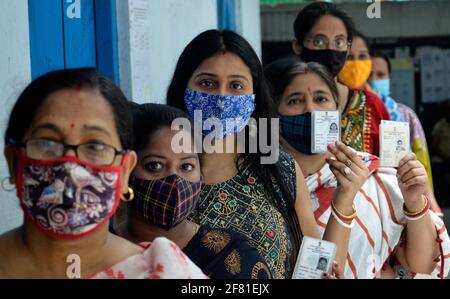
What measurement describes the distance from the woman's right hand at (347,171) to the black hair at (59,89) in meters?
1.11

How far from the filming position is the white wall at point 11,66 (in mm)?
3297

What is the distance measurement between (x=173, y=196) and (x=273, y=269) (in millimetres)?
506

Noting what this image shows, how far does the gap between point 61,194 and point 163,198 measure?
2.06 ft

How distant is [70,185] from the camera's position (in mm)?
2248

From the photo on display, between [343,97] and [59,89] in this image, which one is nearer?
[59,89]

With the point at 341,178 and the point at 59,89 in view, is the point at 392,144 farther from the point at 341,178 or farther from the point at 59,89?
the point at 59,89

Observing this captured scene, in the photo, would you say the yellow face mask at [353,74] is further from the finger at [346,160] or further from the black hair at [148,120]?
the black hair at [148,120]

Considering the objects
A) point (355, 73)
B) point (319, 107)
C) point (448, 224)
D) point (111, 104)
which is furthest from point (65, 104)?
point (448, 224)

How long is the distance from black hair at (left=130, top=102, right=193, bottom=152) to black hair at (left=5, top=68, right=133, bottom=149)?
0.42m

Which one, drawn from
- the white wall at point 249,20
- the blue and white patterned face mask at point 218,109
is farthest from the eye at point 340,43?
the white wall at point 249,20

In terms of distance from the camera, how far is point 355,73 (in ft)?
19.5

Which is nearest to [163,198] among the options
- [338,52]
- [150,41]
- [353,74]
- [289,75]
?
[289,75]
